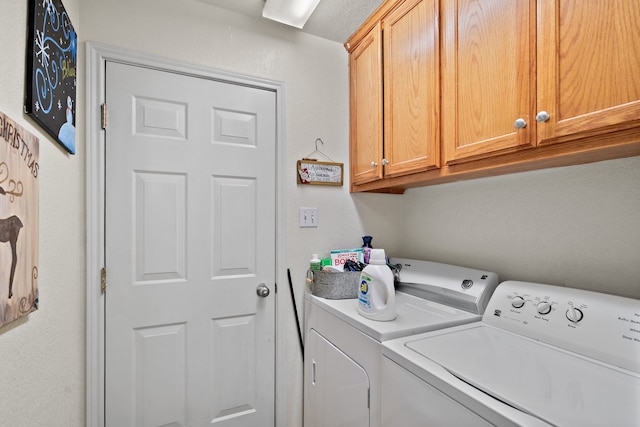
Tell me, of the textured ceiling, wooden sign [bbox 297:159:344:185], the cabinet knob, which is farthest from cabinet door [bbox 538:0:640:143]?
wooden sign [bbox 297:159:344:185]

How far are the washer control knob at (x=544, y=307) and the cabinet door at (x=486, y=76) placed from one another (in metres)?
0.60

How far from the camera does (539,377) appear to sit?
827 millimetres

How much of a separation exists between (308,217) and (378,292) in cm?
74

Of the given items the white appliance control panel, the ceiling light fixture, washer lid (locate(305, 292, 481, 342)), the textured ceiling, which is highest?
the textured ceiling

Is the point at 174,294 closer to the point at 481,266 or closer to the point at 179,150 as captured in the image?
the point at 179,150

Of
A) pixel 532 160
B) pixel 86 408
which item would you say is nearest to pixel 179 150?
pixel 86 408

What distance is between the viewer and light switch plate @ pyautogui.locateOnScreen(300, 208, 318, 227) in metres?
1.85

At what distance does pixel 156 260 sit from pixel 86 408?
0.74 m

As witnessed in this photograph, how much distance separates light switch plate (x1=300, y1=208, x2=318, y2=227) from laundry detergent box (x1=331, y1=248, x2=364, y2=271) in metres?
0.23

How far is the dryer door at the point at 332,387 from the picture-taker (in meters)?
1.23

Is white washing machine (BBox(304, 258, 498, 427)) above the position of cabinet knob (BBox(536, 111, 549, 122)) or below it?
below

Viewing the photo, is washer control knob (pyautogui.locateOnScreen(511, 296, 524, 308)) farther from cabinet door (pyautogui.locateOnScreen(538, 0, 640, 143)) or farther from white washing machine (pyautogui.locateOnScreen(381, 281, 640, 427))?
cabinet door (pyautogui.locateOnScreen(538, 0, 640, 143))

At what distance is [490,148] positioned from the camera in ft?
3.62

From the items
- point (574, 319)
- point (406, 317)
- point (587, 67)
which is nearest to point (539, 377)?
point (574, 319)
